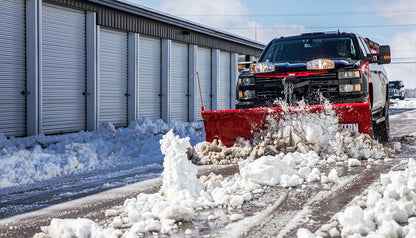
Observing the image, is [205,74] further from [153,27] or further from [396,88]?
[396,88]

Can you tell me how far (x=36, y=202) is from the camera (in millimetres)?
5375

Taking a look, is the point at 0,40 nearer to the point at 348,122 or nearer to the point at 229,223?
the point at 348,122

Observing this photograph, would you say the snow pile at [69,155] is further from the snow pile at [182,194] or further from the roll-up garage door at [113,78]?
the snow pile at [182,194]

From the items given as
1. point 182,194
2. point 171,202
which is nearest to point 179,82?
point 182,194

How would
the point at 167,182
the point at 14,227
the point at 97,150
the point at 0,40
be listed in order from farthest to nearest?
the point at 0,40 < the point at 97,150 < the point at 167,182 < the point at 14,227

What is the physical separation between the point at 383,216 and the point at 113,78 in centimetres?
1263

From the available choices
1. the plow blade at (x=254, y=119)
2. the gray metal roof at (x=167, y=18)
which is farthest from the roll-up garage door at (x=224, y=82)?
the plow blade at (x=254, y=119)

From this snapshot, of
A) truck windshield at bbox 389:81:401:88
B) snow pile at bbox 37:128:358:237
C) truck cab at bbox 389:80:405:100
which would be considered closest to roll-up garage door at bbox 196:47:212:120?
snow pile at bbox 37:128:358:237

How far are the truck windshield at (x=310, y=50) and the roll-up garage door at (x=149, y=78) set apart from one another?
329 inches

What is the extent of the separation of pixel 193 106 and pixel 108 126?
6.94 m

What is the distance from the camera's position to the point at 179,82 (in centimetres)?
1916

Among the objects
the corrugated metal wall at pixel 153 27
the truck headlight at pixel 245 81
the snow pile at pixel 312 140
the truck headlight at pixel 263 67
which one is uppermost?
the corrugated metal wall at pixel 153 27

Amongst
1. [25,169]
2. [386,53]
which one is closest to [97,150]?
[25,169]

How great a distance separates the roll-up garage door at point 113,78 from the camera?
1466 centimetres
